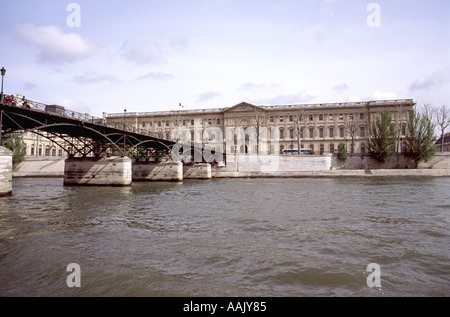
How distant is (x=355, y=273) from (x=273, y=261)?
A: 1.67 m

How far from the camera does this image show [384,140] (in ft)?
169

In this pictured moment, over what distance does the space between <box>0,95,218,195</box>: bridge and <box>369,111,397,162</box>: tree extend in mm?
31331

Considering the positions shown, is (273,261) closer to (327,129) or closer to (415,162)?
(415,162)

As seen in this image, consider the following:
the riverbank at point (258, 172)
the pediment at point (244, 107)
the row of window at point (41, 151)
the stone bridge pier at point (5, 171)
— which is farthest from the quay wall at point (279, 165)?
the stone bridge pier at point (5, 171)

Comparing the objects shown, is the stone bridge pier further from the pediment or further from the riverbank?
the pediment

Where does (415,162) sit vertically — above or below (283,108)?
below

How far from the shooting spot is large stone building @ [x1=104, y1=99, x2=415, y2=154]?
6875cm

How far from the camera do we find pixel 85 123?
24.9 meters

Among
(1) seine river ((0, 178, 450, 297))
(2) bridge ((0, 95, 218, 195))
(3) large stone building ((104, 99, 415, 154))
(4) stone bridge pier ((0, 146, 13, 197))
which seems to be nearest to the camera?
(1) seine river ((0, 178, 450, 297))

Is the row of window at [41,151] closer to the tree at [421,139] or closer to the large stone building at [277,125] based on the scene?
the large stone building at [277,125]

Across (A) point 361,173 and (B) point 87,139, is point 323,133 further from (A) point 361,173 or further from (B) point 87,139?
(B) point 87,139

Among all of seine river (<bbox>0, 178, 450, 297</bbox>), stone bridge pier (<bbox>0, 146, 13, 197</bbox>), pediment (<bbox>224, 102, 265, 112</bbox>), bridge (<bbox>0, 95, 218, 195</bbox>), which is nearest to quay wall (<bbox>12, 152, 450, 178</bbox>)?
bridge (<bbox>0, 95, 218, 195</bbox>)
